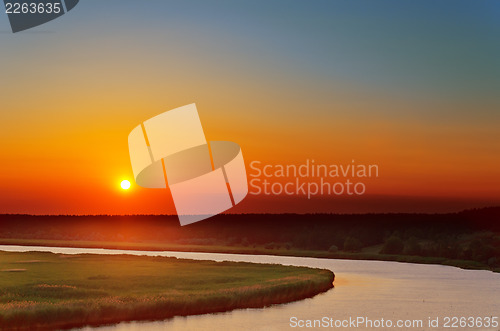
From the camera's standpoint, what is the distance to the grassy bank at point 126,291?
3909cm

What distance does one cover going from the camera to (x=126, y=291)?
163 ft

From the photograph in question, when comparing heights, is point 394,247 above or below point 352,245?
below

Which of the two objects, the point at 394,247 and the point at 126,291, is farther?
the point at 394,247

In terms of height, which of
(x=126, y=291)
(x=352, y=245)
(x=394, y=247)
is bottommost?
(x=394, y=247)

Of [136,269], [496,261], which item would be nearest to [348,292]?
[136,269]

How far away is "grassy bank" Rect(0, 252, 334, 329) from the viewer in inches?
1539

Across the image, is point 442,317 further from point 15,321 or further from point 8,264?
point 8,264

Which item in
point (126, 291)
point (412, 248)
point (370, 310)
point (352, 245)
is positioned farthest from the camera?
point (352, 245)

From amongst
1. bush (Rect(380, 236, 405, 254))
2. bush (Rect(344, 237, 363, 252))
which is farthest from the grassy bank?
bush (Rect(344, 237, 363, 252))

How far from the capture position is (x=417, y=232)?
197125 millimetres

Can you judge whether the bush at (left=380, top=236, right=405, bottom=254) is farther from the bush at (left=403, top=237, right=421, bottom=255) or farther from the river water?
the river water

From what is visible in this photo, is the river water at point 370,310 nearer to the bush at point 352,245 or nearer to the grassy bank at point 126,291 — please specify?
the grassy bank at point 126,291

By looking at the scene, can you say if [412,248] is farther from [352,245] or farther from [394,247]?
[352,245]

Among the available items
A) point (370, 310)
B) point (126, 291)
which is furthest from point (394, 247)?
point (126, 291)
